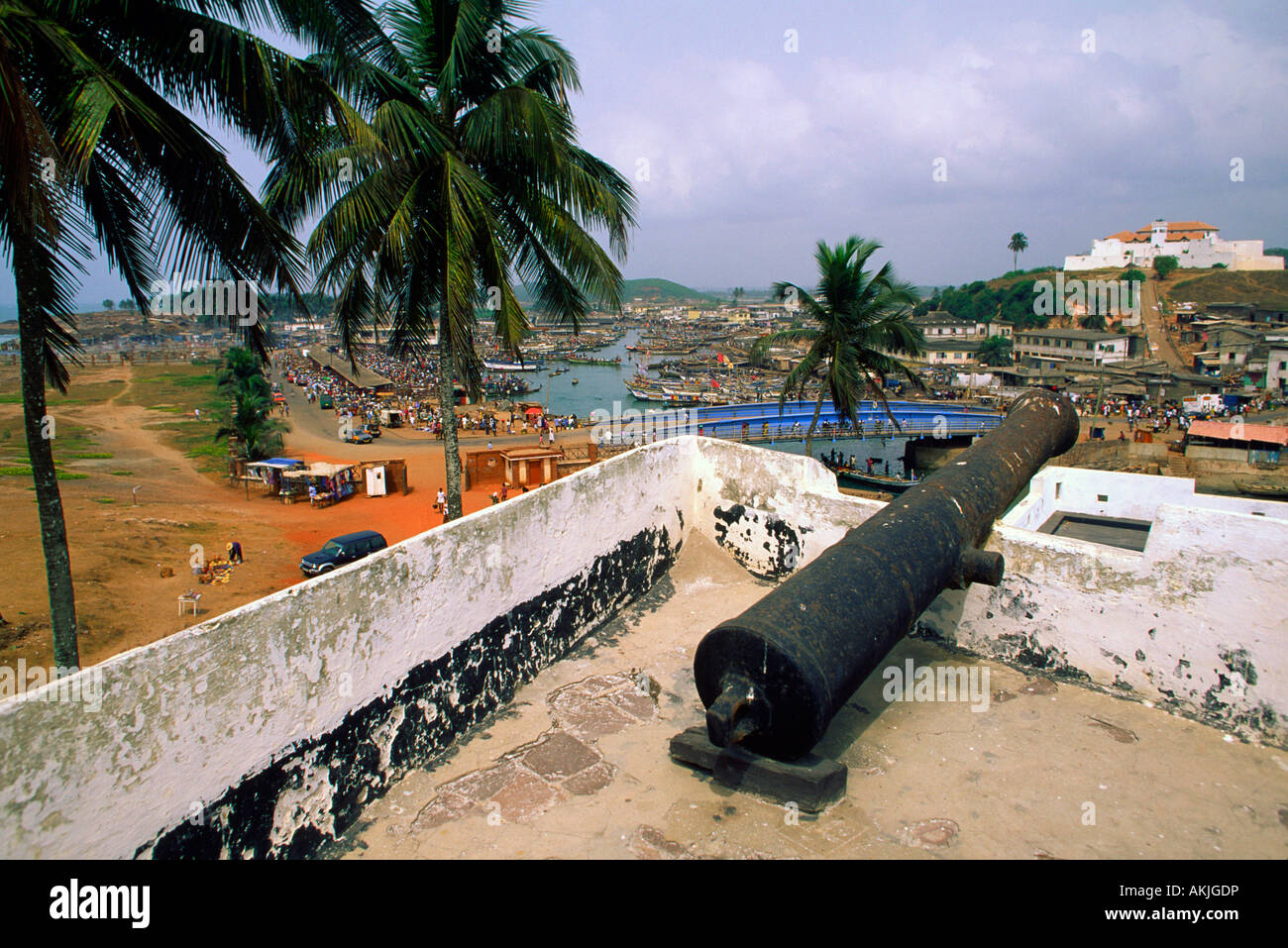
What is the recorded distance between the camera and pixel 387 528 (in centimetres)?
2166

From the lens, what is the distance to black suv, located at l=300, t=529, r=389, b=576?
15.8 m

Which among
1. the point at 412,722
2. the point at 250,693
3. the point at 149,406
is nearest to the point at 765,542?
the point at 412,722

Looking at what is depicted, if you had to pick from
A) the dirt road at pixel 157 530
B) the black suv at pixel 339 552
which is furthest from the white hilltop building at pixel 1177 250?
the black suv at pixel 339 552

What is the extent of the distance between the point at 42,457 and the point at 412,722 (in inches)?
127

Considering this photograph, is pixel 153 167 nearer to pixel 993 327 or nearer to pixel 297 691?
pixel 297 691

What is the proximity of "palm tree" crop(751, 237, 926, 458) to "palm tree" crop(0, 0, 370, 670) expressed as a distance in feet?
51.1

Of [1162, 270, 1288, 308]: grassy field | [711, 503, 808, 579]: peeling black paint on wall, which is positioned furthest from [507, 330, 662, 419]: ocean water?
[1162, 270, 1288, 308]: grassy field

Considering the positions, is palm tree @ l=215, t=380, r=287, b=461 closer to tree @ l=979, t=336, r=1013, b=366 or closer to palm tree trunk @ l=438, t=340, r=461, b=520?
palm tree trunk @ l=438, t=340, r=461, b=520

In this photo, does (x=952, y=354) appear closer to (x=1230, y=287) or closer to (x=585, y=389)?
(x=1230, y=287)

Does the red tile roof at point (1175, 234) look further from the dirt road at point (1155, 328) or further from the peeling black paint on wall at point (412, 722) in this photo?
the peeling black paint on wall at point (412, 722)

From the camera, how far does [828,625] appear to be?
170 inches

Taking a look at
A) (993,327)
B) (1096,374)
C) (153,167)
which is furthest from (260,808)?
(993,327)

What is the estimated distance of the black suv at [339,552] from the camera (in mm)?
15828
